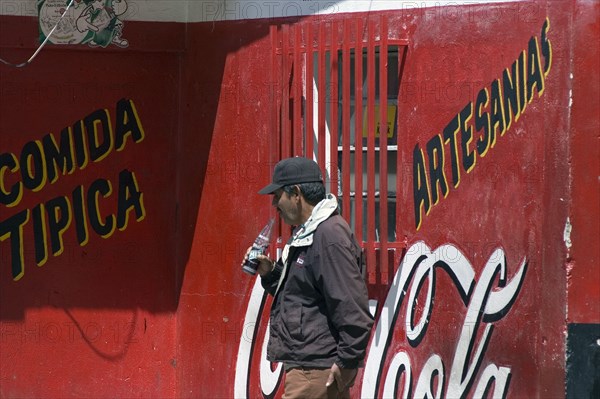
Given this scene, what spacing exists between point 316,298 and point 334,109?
6.50ft

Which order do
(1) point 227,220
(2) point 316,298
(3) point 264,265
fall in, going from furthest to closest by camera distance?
(1) point 227,220 → (3) point 264,265 → (2) point 316,298

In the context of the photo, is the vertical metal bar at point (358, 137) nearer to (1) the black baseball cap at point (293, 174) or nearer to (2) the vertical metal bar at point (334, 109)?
(2) the vertical metal bar at point (334, 109)

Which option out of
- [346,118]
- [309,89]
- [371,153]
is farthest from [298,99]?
[371,153]

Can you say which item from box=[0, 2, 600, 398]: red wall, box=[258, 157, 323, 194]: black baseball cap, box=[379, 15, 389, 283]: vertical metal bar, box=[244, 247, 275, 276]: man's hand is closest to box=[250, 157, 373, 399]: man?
box=[258, 157, 323, 194]: black baseball cap

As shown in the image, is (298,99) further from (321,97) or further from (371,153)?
(371,153)

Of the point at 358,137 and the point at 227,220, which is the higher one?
the point at 358,137

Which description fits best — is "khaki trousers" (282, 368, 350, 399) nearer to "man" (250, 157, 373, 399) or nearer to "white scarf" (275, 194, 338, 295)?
"man" (250, 157, 373, 399)

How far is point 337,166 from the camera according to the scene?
7332 millimetres

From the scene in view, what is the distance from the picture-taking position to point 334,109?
7.29 m

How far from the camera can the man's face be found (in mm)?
5781

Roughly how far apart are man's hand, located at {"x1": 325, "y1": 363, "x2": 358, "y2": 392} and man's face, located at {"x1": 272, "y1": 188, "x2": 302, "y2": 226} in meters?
0.79

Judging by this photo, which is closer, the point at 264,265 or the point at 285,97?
the point at 264,265

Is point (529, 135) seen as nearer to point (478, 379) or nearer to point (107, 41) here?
point (478, 379)

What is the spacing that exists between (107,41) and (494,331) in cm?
327
